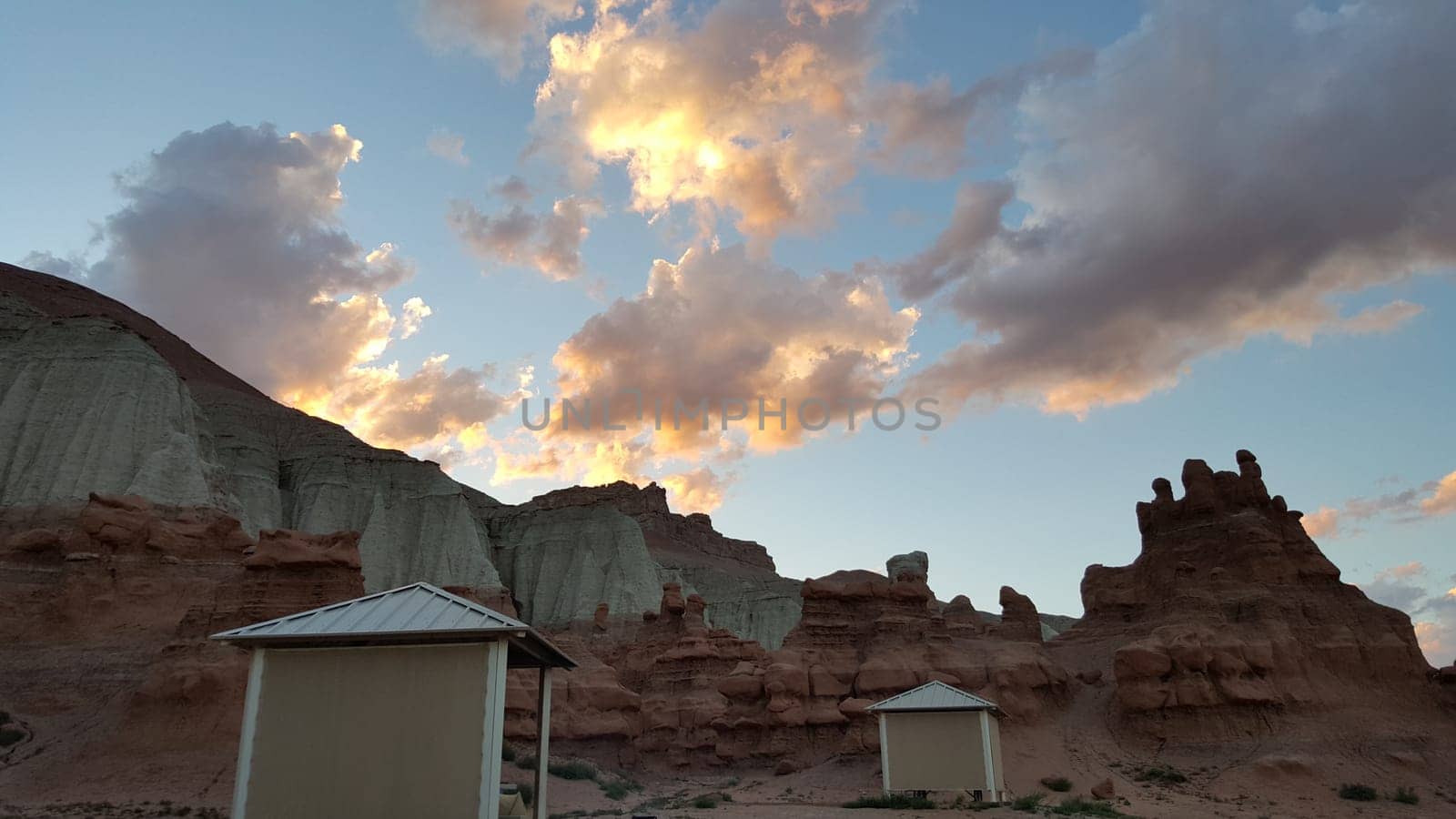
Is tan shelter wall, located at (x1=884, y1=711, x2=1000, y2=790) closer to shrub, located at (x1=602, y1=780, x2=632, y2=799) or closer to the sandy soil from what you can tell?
the sandy soil

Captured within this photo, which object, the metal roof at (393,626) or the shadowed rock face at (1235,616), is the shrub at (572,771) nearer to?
the shadowed rock face at (1235,616)

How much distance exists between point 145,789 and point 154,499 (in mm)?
24077

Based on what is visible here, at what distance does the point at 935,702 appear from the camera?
32344 millimetres

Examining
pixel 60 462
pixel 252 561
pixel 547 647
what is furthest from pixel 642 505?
pixel 547 647

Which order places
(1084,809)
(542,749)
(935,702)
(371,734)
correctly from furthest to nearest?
(935,702), (1084,809), (542,749), (371,734)

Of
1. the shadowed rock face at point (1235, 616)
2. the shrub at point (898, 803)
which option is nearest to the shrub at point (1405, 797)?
the shadowed rock face at point (1235, 616)

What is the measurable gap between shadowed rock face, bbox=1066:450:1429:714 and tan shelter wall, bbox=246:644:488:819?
108 feet

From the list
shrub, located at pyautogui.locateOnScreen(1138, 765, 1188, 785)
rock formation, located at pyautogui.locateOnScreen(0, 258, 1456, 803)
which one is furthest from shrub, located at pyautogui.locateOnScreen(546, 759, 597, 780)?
shrub, located at pyautogui.locateOnScreen(1138, 765, 1188, 785)

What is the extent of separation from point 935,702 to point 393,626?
2037 centimetres

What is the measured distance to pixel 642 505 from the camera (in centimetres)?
15325

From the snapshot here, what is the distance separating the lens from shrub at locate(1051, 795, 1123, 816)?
2836 centimetres

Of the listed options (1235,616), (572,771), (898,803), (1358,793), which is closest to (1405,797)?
(1358,793)

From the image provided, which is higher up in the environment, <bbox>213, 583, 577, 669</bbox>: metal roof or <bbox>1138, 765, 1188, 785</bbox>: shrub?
<bbox>213, 583, 577, 669</bbox>: metal roof

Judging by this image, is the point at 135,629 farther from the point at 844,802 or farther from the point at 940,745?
the point at 940,745
